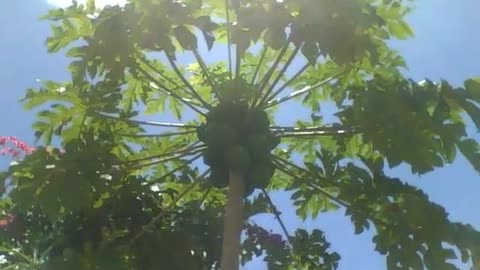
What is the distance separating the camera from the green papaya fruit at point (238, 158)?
398 centimetres

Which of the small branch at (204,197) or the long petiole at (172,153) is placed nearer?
the long petiole at (172,153)

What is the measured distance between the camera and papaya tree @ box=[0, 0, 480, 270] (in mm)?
3826

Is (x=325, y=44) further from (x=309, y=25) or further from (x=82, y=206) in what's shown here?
(x=82, y=206)

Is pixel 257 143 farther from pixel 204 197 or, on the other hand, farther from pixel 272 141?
pixel 204 197

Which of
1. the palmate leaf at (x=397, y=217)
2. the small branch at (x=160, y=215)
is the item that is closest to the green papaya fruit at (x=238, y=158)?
the small branch at (x=160, y=215)

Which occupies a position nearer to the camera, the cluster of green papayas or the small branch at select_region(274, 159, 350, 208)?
the cluster of green papayas

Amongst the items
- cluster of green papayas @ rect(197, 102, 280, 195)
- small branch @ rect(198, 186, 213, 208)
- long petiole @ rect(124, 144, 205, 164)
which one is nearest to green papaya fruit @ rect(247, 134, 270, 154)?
cluster of green papayas @ rect(197, 102, 280, 195)

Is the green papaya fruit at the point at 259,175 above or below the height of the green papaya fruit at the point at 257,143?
below

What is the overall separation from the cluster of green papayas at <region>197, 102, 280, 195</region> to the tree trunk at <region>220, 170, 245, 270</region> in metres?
0.05

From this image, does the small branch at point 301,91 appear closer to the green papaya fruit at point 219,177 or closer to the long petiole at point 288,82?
the long petiole at point 288,82

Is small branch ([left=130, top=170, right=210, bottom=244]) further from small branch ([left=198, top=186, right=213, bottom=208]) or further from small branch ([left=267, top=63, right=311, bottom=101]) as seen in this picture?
small branch ([left=267, top=63, right=311, bottom=101])

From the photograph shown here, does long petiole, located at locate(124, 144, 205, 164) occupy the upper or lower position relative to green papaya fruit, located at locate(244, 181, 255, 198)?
upper

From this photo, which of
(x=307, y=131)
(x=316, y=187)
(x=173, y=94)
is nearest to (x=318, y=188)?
(x=316, y=187)

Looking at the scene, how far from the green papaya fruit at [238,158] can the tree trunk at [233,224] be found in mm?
38
